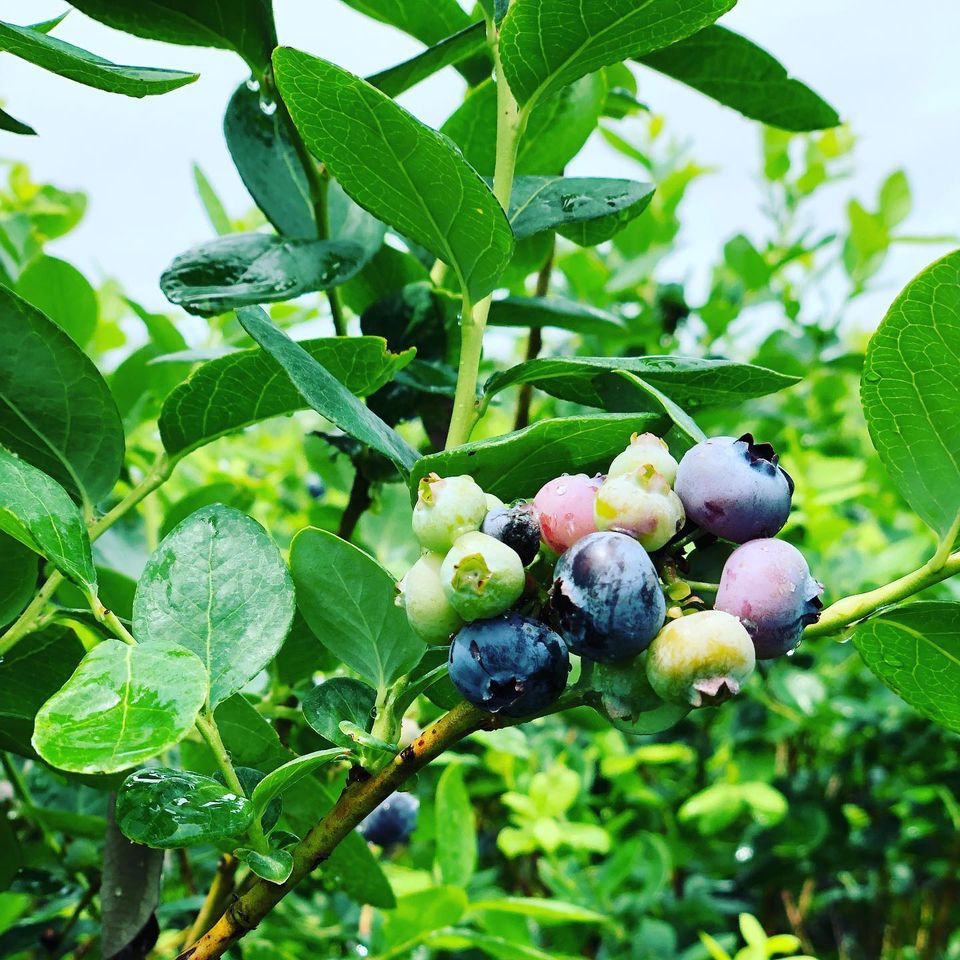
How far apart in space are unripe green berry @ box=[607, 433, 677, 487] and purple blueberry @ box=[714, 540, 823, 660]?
0.06 metres

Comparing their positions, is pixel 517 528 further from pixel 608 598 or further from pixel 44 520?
pixel 44 520

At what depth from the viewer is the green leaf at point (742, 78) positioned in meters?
0.97

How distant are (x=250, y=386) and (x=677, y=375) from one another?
34 centimetres

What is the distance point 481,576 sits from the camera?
0.53 m

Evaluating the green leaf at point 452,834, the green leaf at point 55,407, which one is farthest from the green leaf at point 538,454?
the green leaf at point 452,834

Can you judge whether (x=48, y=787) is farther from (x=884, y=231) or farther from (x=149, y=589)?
(x=884, y=231)

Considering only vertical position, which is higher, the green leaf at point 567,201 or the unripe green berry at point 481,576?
the green leaf at point 567,201

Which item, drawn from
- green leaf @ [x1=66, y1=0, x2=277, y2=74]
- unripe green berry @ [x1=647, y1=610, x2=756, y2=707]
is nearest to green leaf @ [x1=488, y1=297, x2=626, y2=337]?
green leaf @ [x1=66, y1=0, x2=277, y2=74]

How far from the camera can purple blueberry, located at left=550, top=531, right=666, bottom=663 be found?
516 mm

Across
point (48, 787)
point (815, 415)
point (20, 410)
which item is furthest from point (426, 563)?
point (815, 415)

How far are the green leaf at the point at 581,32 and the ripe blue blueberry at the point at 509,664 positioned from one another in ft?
1.44

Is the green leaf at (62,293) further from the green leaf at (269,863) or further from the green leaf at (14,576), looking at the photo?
the green leaf at (269,863)

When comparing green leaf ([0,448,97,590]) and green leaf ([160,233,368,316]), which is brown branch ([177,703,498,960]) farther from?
green leaf ([160,233,368,316])

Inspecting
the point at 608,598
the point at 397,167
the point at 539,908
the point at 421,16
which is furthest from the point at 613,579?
the point at 539,908
